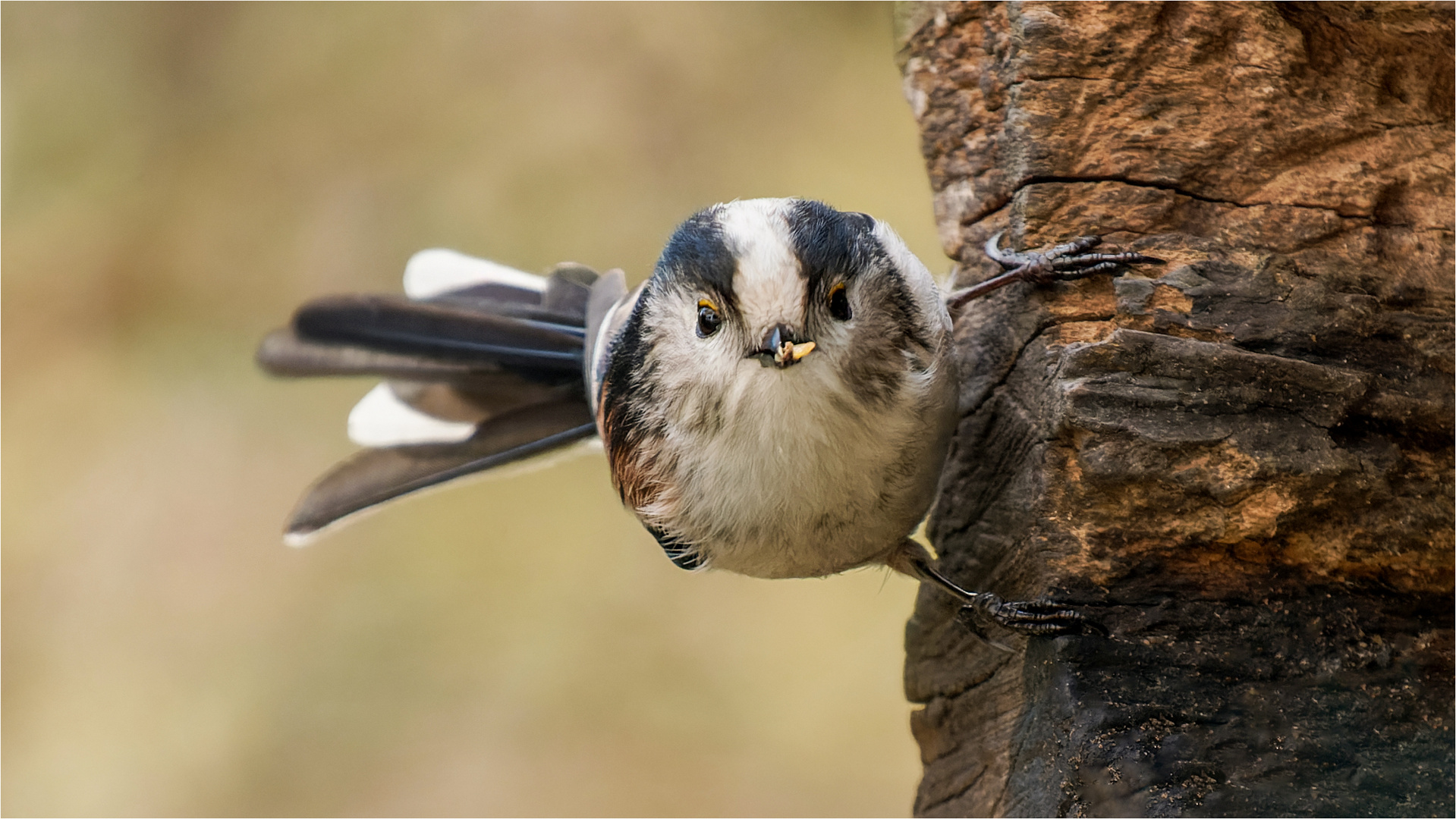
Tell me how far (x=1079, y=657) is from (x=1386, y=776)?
0.45m

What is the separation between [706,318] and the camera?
5.89 feet

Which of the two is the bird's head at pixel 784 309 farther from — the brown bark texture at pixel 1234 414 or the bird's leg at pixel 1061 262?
the brown bark texture at pixel 1234 414

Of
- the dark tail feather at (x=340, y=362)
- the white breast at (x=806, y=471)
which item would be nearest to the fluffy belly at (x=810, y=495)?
the white breast at (x=806, y=471)

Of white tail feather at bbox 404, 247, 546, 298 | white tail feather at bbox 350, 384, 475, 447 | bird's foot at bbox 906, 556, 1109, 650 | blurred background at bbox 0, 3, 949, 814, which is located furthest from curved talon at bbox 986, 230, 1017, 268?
blurred background at bbox 0, 3, 949, 814

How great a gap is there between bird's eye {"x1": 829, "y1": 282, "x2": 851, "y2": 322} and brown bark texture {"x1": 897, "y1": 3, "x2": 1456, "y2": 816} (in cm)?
36

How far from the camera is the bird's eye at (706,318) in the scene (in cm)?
178

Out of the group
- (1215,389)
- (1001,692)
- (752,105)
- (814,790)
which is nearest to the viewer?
(1215,389)

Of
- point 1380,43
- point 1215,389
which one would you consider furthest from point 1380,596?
point 1380,43

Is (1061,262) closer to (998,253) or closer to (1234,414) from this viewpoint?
(998,253)

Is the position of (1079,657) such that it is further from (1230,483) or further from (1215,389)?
(1215,389)

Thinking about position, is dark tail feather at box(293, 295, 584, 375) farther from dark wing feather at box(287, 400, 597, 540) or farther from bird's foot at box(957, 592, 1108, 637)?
bird's foot at box(957, 592, 1108, 637)

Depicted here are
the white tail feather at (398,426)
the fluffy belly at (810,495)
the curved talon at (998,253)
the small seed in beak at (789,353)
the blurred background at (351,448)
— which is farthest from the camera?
the blurred background at (351,448)

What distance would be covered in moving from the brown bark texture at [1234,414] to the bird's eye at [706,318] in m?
0.55

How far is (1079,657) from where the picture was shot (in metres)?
1.74
